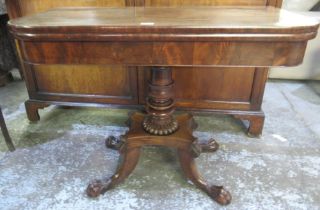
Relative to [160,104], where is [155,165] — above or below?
below

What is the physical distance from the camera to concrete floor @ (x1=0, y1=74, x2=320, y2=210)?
1104mm

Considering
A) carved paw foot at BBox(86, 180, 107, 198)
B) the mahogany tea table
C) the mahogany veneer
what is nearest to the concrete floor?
carved paw foot at BBox(86, 180, 107, 198)

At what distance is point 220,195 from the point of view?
1.07 metres

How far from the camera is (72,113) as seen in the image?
1817 mm

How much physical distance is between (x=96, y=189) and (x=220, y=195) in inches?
21.6

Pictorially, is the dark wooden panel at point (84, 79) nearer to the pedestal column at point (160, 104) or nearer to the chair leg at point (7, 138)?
the chair leg at point (7, 138)

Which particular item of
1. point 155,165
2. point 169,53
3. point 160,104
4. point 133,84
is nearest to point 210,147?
point 155,165

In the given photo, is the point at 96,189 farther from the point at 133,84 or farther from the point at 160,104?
the point at 133,84

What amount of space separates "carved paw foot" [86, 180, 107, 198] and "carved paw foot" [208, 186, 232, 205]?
0.49 metres

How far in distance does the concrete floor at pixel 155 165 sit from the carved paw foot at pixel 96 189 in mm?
27

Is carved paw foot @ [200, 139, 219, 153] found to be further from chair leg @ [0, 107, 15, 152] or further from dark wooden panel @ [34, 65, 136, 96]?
chair leg @ [0, 107, 15, 152]

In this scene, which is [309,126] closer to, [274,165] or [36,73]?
[274,165]

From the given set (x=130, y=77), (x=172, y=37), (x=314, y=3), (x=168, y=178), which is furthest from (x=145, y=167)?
(x=314, y=3)

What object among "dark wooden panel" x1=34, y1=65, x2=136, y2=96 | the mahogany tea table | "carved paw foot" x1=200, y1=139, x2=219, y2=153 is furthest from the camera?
"dark wooden panel" x1=34, y1=65, x2=136, y2=96
